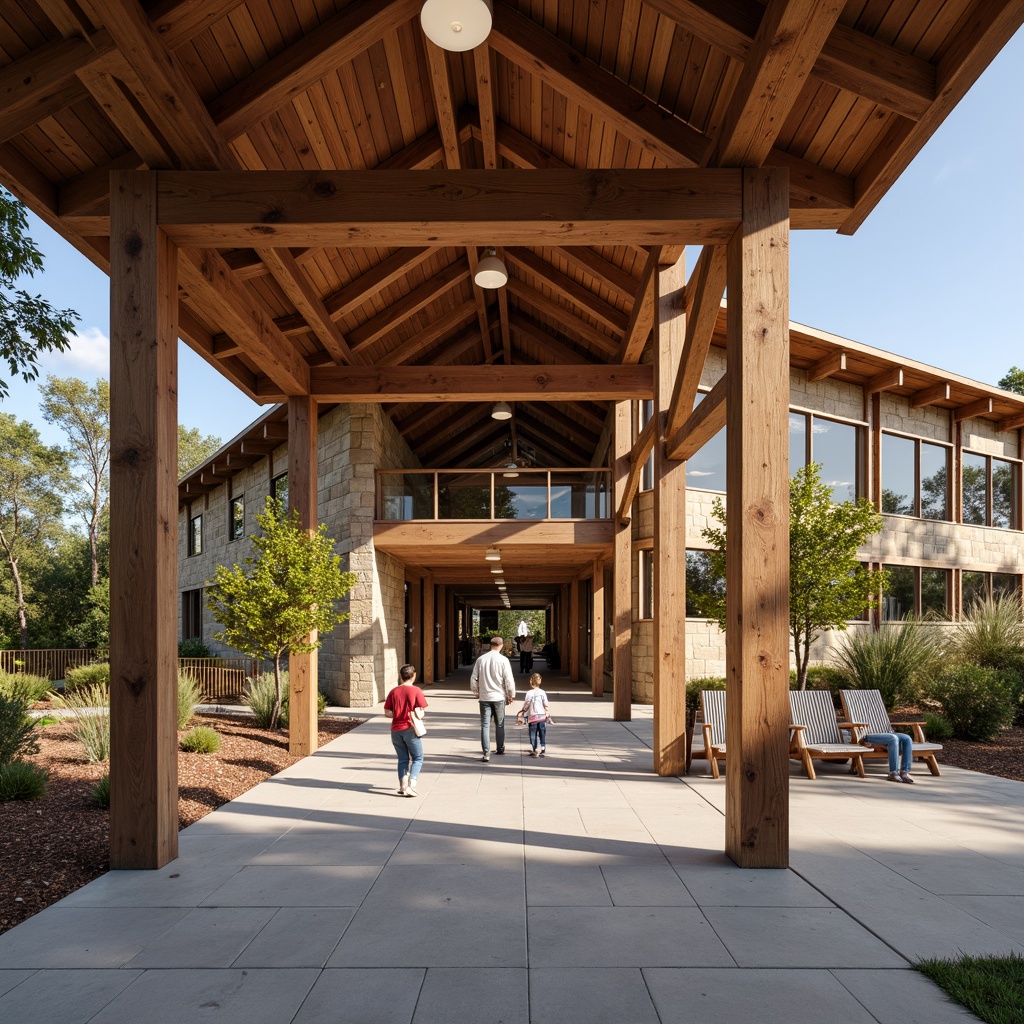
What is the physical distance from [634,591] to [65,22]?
44.5 ft

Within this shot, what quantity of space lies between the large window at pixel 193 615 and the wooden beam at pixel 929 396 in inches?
885

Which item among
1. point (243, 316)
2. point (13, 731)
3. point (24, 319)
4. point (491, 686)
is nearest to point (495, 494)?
point (491, 686)

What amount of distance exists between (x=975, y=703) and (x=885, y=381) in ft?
28.1

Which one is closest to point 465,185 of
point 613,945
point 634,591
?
point 613,945

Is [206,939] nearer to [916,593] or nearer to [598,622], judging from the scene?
[598,622]

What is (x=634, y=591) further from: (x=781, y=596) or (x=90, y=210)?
(x=90, y=210)

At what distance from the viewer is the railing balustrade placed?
626 inches

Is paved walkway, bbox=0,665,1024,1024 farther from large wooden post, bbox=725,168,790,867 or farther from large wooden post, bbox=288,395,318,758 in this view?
large wooden post, bbox=288,395,318,758

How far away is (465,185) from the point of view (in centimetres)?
563

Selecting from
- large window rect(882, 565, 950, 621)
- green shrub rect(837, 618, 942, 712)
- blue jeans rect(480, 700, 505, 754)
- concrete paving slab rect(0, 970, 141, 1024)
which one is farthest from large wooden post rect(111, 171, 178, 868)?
large window rect(882, 565, 950, 621)

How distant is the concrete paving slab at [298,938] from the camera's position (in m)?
3.71

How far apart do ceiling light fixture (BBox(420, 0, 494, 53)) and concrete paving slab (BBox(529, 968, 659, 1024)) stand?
5535mm

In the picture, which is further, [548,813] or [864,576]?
[864,576]

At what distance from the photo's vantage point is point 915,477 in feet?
61.7
